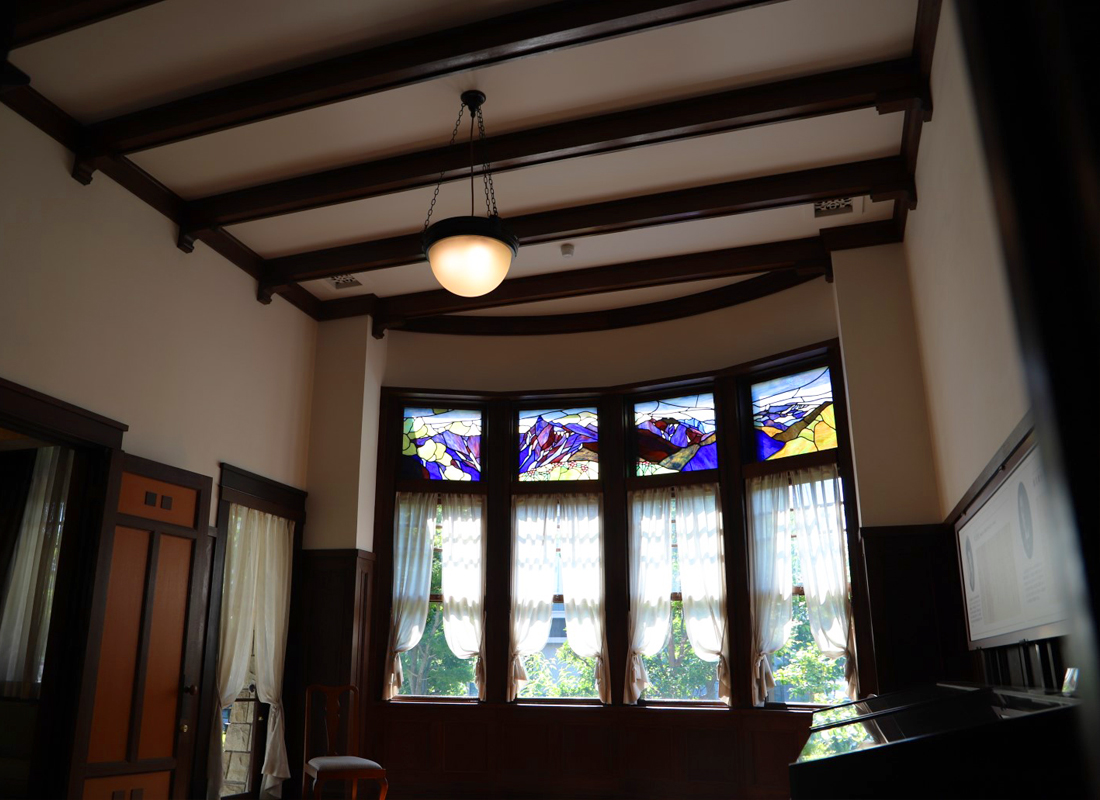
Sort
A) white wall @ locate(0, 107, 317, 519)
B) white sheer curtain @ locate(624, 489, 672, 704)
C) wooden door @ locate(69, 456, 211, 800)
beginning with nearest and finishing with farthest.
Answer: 1. white wall @ locate(0, 107, 317, 519)
2. wooden door @ locate(69, 456, 211, 800)
3. white sheer curtain @ locate(624, 489, 672, 704)

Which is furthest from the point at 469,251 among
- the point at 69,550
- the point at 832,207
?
the point at 832,207

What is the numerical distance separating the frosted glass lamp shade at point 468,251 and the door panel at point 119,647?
2.66 m

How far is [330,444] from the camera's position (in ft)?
23.9

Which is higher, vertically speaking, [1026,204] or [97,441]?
[97,441]

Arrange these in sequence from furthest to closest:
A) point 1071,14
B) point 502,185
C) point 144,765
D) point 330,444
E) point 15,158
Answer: point 330,444 < point 502,185 < point 144,765 < point 15,158 < point 1071,14

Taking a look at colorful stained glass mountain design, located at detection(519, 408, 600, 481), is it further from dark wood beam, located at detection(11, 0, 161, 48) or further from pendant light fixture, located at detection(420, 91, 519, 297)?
dark wood beam, located at detection(11, 0, 161, 48)

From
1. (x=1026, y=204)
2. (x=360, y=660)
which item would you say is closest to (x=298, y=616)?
(x=360, y=660)

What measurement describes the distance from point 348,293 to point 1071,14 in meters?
7.47

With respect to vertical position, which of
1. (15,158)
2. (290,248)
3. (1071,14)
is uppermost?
(290,248)

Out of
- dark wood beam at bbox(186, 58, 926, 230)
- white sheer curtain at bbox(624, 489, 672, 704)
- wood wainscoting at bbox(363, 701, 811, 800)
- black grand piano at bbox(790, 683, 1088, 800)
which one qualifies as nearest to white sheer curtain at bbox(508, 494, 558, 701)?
wood wainscoting at bbox(363, 701, 811, 800)

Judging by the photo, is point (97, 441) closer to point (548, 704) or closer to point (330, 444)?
point (330, 444)

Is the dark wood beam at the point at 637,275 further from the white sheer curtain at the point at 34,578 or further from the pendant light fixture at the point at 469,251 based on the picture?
the white sheer curtain at the point at 34,578

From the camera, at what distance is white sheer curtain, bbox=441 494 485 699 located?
23.7ft

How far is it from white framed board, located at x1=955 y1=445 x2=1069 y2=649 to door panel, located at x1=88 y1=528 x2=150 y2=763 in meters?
4.86
